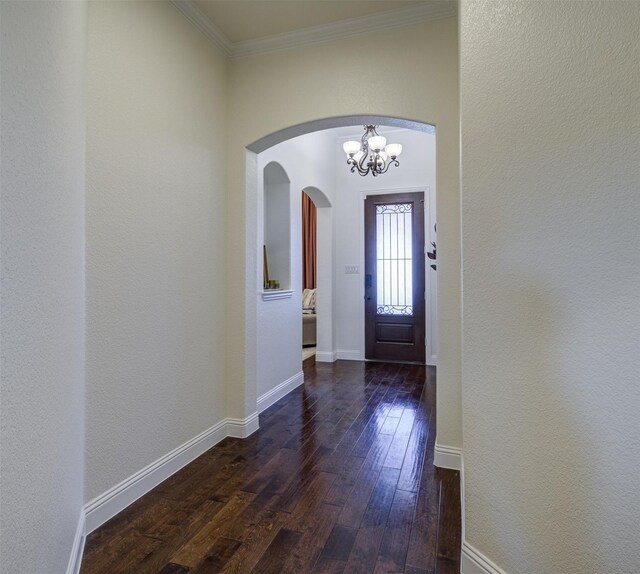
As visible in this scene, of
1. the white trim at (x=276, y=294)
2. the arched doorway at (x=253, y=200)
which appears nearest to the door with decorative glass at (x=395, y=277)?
the white trim at (x=276, y=294)

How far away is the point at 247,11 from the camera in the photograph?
2.46 m

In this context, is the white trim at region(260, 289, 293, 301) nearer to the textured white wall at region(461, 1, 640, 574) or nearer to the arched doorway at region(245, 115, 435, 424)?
the arched doorway at region(245, 115, 435, 424)

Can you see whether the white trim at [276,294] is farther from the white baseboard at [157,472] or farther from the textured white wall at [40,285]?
the textured white wall at [40,285]

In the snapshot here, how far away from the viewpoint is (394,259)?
216 inches

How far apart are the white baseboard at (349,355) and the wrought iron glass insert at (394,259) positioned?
0.69m

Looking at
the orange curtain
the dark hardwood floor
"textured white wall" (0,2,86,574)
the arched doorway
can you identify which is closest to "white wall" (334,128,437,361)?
the orange curtain

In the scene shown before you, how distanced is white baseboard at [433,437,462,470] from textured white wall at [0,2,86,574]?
1924mm

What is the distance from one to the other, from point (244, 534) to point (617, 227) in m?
1.86

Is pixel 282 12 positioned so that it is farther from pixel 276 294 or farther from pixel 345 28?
pixel 276 294

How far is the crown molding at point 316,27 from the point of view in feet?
7.91

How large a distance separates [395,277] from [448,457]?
3.33m

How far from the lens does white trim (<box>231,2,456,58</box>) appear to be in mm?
2432

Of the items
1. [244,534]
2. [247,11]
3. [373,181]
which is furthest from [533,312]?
[373,181]

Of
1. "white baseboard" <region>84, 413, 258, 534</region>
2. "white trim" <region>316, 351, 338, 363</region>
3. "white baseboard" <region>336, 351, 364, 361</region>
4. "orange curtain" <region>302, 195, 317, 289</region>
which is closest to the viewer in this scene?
"white baseboard" <region>84, 413, 258, 534</region>
